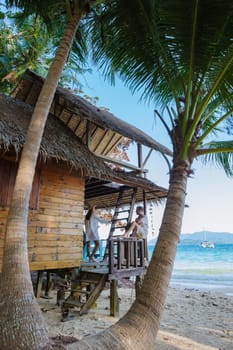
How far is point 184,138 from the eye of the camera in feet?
9.73

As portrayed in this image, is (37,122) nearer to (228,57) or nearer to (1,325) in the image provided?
(1,325)

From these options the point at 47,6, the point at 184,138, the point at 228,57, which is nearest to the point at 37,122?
the point at 184,138

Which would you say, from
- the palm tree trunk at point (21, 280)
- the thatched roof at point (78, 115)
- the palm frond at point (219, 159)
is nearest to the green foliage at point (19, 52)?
the thatched roof at point (78, 115)

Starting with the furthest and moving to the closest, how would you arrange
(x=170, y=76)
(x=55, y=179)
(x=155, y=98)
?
(x=55, y=179) → (x=155, y=98) → (x=170, y=76)

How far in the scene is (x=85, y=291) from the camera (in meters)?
6.18

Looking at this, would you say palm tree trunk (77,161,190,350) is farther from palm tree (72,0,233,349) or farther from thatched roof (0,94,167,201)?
thatched roof (0,94,167,201)

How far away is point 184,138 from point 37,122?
5.67 ft

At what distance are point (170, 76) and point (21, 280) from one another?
120 inches

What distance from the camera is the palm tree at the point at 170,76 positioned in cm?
202

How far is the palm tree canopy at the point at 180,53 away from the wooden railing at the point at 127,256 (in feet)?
12.0

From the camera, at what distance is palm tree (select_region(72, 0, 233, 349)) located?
202 centimetres

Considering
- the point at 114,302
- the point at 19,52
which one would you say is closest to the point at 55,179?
the point at 114,302

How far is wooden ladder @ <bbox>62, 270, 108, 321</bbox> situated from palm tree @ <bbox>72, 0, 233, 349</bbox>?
405cm

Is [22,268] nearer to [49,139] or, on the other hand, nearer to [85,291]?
[49,139]
